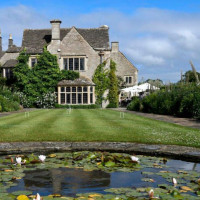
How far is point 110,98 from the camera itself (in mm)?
33250

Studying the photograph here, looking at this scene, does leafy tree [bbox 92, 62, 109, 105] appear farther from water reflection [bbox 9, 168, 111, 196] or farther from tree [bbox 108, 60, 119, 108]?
water reflection [bbox 9, 168, 111, 196]

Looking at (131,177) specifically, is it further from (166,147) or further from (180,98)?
(180,98)

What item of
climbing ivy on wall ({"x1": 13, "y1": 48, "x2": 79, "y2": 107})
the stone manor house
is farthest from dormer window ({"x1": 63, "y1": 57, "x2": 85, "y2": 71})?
climbing ivy on wall ({"x1": 13, "y1": 48, "x2": 79, "y2": 107})

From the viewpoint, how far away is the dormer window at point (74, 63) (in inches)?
1302

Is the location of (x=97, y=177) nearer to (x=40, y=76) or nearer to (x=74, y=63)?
(x=40, y=76)

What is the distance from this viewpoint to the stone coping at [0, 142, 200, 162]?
Result: 6.85 meters

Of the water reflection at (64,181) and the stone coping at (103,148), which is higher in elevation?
the stone coping at (103,148)

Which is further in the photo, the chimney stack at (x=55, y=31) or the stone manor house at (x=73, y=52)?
the chimney stack at (x=55, y=31)

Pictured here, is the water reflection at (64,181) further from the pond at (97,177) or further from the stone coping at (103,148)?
the stone coping at (103,148)

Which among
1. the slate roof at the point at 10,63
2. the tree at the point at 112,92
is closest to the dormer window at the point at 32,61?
the slate roof at the point at 10,63

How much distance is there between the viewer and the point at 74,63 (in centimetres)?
3319

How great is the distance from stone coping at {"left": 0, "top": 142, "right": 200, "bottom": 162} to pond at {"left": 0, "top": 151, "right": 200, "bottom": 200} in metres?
0.52

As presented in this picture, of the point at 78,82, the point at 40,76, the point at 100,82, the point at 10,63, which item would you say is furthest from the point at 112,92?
the point at 10,63

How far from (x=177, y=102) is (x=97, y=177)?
47.8 ft
